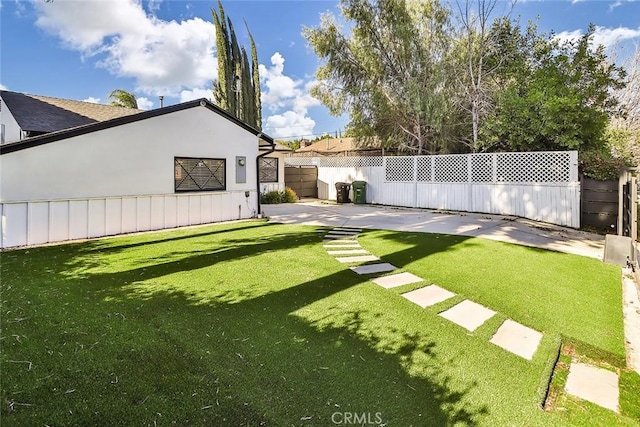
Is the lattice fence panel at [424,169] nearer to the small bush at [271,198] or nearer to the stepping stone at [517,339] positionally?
the small bush at [271,198]

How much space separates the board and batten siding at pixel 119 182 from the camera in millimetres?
6816

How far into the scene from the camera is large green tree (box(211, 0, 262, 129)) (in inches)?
820

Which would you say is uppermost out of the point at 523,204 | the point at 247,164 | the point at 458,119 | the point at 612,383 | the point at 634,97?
the point at 634,97

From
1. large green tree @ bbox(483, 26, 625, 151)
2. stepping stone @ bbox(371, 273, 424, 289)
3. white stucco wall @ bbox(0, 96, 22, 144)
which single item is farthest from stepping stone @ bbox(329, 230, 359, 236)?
white stucco wall @ bbox(0, 96, 22, 144)

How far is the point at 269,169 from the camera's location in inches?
671

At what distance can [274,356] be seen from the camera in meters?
2.90

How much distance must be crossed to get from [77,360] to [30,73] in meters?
14.1

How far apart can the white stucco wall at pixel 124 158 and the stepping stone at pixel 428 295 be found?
24.0 ft

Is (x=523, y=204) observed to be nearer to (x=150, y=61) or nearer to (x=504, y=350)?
(x=504, y=350)

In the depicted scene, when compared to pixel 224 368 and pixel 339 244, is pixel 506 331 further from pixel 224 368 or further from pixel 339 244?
pixel 339 244

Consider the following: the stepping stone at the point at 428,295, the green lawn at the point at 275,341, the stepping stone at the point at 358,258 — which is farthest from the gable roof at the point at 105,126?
the stepping stone at the point at 428,295

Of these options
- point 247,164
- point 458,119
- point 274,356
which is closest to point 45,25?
point 247,164

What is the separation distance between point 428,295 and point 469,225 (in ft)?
20.3

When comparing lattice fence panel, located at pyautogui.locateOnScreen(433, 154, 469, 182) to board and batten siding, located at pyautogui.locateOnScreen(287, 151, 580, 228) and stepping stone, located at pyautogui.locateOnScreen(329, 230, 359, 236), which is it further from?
stepping stone, located at pyautogui.locateOnScreen(329, 230, 359, 236)
